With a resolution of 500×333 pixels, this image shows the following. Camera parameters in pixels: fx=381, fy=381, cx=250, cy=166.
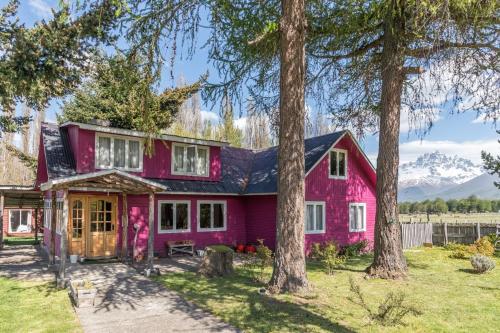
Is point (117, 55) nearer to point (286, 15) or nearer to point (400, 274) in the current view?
point (286, 15)

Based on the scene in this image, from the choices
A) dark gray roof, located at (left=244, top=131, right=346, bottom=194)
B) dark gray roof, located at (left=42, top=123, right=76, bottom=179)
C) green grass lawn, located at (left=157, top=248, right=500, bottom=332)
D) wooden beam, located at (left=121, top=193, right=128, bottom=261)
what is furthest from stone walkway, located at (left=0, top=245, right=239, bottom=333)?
dark gray roof, located at (left=244, top=131, right=346, bottom=194)

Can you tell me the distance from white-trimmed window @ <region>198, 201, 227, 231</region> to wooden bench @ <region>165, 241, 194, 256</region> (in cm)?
105

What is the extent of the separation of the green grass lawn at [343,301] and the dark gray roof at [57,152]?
20.5 feet

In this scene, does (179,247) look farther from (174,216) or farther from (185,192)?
(185,192)

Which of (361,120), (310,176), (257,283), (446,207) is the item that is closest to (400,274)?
(257,283)

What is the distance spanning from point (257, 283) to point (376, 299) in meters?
3.39

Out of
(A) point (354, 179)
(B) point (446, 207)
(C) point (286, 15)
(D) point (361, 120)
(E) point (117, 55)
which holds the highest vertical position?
(C) point (286, 15)

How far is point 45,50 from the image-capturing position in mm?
13594

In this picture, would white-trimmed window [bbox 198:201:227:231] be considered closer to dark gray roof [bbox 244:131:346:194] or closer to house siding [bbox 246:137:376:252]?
house siding [bbox 246:137:376:252]

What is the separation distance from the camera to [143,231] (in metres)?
16.4

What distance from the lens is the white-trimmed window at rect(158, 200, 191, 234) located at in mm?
16953

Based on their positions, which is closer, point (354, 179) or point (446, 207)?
point (354, 179)

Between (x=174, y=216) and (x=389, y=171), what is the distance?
960 centimetres

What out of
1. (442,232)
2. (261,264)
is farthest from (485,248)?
(261,264)
